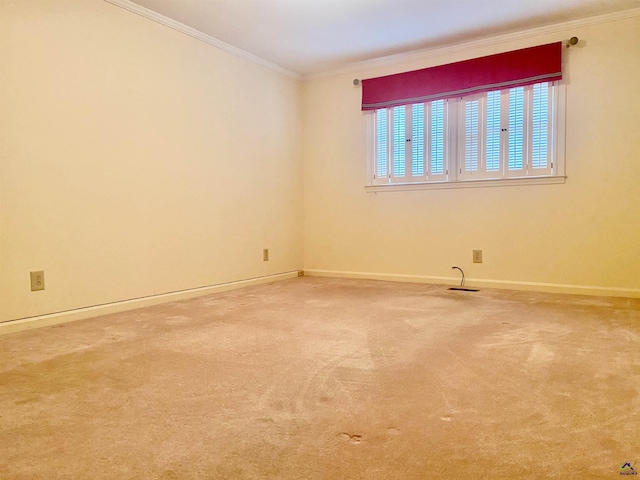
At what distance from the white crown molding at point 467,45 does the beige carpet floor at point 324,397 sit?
2237 millimetres

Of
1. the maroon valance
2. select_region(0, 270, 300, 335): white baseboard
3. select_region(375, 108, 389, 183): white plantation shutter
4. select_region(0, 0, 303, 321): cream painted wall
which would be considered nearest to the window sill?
select_region(375, 108, 389, 183): white plantation shutter

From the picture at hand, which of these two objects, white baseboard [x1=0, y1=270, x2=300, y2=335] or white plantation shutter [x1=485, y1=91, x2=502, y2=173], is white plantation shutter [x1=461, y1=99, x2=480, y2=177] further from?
white baseboard [x1=0, y1=270, x2=300, y2=335]

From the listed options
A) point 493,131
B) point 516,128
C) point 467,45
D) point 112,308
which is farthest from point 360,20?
point 112,308

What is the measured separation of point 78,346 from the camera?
210 centimetres

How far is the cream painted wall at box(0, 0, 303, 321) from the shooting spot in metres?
2.45

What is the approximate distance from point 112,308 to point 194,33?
87.5 inches

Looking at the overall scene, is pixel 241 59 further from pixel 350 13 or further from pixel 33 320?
pixel 33 320

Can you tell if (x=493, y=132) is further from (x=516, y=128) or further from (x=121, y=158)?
(x=121, y=158)

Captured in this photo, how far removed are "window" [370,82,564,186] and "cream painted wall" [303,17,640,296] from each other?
121mm

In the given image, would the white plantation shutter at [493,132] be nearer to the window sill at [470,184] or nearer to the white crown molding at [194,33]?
the window sill at [470,184]

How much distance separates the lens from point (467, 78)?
375 cm

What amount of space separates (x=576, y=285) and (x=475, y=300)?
929 millimetres

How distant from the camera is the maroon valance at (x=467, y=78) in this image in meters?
3.43

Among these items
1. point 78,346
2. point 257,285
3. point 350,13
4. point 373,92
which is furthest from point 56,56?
point 373,92
